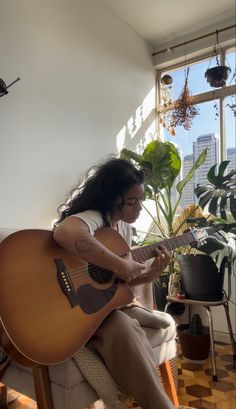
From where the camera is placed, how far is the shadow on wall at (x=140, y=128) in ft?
8.75

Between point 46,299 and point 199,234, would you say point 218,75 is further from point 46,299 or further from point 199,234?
point 46,299

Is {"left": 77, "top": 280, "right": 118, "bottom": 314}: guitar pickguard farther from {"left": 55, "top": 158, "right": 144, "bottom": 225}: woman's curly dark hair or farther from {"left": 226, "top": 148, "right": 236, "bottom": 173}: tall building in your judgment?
{"left": 226, "top": 148, "right": 236, "bottom": 173}: tall building

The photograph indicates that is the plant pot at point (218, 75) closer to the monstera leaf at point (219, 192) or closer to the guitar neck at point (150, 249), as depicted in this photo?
the monstera leaf at point (219, 192)

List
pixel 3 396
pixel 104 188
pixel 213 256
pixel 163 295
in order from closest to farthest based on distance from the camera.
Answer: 1. pixel 104 188
2. pixel 3 396
3. pixel 213 256
4. pixel 163 295

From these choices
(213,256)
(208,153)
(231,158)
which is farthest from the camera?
(208,153)

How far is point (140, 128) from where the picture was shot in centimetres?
285

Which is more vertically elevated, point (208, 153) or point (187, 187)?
point (208, 153)

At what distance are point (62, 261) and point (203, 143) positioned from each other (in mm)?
A: 2012

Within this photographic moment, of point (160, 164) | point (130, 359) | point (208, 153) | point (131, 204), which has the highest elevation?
point (208, 153)

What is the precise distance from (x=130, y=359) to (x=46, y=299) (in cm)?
31

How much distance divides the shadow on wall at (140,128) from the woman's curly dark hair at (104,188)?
1.21 m

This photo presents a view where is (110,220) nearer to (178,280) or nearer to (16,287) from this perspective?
(16,287)

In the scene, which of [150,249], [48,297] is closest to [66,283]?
[48,297]

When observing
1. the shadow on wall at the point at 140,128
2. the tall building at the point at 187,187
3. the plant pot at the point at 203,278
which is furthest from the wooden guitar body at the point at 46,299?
the tall building at the point at 187,187
